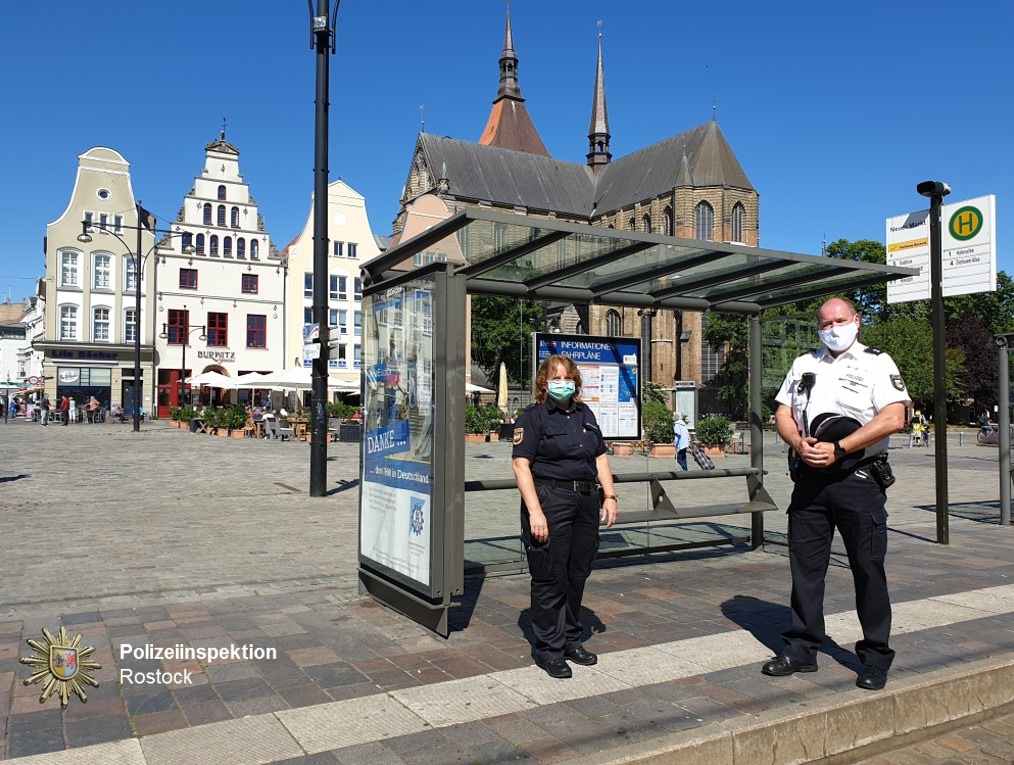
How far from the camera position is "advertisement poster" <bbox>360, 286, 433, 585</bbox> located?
5.41m

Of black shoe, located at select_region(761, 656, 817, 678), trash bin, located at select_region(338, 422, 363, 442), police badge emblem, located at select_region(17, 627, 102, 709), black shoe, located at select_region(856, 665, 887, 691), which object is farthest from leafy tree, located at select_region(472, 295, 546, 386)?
trash bin, located at select_region(338, 422, 363, 442)

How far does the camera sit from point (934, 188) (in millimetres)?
9383

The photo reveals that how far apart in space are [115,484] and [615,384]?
10.7 metres

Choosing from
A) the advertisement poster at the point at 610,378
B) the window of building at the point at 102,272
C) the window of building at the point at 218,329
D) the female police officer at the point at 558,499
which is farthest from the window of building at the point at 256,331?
the female police officer at the point at 558,499

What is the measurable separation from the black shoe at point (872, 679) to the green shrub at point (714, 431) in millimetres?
20251

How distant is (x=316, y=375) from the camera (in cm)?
1379

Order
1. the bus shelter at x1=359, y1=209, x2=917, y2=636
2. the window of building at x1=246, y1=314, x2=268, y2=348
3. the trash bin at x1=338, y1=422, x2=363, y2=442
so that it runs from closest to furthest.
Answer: the bus shelter at x1=359, y1=209, x2=917, y2=636 < the trash bin at x1=338, y1=422, x2=363, y2=442 < the window of building at x1=246, y1=314, x2=268, y2=348

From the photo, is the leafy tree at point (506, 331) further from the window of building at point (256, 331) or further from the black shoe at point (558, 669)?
the window of building at point (256, 331)

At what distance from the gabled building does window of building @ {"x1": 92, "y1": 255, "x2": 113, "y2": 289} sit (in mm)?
20890

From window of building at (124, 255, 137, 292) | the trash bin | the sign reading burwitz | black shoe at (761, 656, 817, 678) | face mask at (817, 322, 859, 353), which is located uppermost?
window of building at (124, 255, 137, 292)

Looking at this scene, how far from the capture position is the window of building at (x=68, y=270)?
50406 millimetres

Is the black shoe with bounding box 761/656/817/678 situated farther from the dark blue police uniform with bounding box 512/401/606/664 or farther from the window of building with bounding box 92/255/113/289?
the window of building with bounding box 92/255/113/289

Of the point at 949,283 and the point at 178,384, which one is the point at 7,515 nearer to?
the point at 949,283

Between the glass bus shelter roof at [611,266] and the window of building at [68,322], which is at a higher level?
the window of building at [68,322]
